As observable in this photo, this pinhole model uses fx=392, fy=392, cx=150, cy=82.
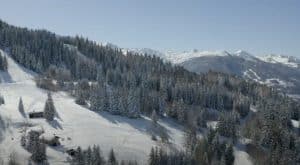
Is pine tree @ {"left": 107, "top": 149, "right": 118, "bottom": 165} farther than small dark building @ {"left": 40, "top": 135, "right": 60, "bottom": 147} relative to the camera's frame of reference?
No

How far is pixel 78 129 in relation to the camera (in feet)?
493

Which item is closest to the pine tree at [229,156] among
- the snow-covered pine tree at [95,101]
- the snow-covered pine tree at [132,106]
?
the snow-covered pine tree at [132,106]

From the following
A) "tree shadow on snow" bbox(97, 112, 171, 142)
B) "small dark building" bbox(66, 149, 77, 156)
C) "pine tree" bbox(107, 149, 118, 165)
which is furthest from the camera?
"tree shadow on snow" bbox(97, 112, 171, 142)

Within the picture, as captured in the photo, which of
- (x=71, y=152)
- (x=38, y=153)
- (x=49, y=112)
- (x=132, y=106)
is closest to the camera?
(x=38, y=153)

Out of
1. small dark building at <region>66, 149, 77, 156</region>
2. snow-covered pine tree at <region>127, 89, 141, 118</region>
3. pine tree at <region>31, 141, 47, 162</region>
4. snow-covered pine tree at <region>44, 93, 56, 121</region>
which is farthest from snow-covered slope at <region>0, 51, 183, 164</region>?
snow-covered pine tree at <region>127, 89, 141, 118</region>

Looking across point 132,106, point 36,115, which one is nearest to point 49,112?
point 36,115

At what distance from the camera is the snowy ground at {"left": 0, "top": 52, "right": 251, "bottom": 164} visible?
131 metres

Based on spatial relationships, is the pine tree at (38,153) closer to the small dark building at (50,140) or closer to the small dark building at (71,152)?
the small dark building at (71,152)

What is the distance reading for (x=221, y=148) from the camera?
494ft

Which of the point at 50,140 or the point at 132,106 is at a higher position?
Answer: the point at 132,106

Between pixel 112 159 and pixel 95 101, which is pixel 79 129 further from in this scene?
pixel 112 159

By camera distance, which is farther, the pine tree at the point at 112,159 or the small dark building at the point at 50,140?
the small dark building at the point at 50,140

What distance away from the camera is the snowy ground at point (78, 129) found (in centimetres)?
13145

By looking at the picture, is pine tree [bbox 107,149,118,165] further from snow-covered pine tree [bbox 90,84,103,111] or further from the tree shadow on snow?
snow-covered pine tree [bbox 90,84,103,111]
